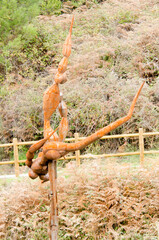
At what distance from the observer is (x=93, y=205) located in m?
4.70

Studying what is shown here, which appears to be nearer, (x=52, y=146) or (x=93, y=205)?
(x=52, y=146)

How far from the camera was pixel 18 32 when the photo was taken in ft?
37.2

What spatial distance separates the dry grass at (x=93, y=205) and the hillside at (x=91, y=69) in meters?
3.10

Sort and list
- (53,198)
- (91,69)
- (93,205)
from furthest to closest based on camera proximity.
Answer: (91,69)
(93,205)
(53,198)

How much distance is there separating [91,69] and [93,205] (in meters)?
5.88

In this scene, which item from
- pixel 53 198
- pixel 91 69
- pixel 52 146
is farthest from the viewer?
pixel 91 69

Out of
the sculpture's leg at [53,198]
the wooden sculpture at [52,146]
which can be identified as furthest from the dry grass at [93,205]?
the wooden sculpture at [52,146]

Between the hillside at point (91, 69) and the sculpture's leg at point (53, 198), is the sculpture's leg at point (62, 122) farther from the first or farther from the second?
the hillside at point (91, 69)

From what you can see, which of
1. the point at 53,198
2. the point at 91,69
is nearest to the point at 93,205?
the point at 53,198

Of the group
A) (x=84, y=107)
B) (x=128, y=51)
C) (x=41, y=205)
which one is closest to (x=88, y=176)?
(x=41, y=205)

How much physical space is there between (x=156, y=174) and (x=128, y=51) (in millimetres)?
6496

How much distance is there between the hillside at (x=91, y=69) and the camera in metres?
8.28

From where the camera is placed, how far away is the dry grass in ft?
14.7

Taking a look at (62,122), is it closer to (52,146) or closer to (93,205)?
(52,146)
